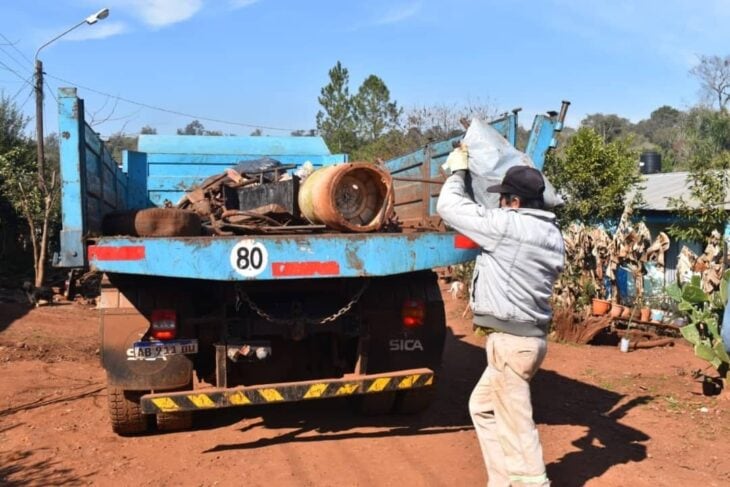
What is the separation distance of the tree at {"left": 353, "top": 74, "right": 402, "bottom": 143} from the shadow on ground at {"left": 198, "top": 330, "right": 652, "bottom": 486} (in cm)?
2820

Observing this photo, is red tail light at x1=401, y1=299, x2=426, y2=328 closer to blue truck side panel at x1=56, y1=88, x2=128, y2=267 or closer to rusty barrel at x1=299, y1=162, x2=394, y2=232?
rusty barrel at x1=299, y1=162, x2=394, y2=232

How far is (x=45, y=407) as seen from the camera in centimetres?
560

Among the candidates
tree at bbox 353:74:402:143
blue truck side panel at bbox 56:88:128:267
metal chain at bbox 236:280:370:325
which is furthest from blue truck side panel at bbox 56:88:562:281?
tree at bbox 353:74:402:143

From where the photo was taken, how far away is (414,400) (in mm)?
5129

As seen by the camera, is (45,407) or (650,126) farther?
(650,126)

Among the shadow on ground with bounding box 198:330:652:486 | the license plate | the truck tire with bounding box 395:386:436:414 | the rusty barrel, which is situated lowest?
the shadow on ground with bounding box 198:330:652:486

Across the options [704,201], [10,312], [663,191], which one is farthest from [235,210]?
[663,191]

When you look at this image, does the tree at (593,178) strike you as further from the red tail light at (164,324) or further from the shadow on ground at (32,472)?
the shadow on ground at (32,472)

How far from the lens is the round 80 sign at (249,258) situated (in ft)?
12.8

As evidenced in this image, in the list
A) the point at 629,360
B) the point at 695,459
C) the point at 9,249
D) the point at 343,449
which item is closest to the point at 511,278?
the point at 343,449

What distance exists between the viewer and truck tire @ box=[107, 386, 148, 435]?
4488 millimetres

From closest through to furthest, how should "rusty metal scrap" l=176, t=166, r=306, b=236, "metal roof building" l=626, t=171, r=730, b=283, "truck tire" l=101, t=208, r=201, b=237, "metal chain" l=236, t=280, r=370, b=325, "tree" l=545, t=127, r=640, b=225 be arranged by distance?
1. "truck tire" l=101, t=208, r=201, b=237
2. "metal chain" l=236, t=280, r=370, b=325
3. "rusty metal scrap" l=176, t=166, r=306, b=236
4. "tree" l=545, t=127, r=640, b=225
5. "metal roof building" l=626, t=171, r=730, b=283

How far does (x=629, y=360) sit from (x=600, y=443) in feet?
11.3

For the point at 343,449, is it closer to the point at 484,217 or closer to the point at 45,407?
the point at 484,217
